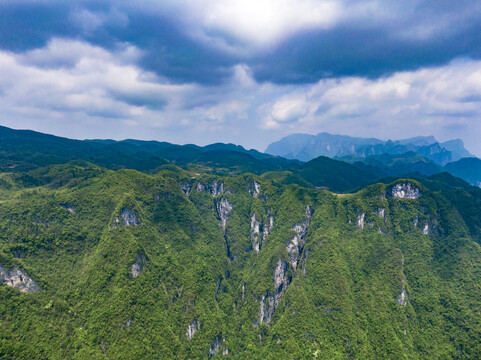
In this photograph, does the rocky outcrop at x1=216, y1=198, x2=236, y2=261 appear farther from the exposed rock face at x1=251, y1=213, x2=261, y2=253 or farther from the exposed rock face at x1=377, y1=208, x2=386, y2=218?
the exposed rock face at x1=377, y1=208, x2=386, y2=218

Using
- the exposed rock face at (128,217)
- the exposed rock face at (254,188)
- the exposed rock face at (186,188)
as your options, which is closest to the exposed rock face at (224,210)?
the exposed rock face at (254,188)

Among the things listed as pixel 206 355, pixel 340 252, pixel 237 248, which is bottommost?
pixel 206 355

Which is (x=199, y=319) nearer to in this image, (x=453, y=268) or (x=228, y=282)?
(x=228, y=282)

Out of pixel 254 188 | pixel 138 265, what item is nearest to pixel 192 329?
pixel 138 265

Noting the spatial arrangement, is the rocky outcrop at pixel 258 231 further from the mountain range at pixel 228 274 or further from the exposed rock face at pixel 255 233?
the mountain range at pixel 228 274

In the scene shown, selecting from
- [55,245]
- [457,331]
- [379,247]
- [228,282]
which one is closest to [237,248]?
[228,282]

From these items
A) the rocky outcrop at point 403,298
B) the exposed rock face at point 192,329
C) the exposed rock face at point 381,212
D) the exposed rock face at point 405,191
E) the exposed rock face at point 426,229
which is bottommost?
the exposed rock face at point 192,329

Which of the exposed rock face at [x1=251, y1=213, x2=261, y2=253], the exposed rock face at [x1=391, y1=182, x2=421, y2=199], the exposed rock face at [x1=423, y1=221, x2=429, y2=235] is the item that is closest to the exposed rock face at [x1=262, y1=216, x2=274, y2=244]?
the exposed rock face at [x1=251, y1=213, x2=261, y2=253]
